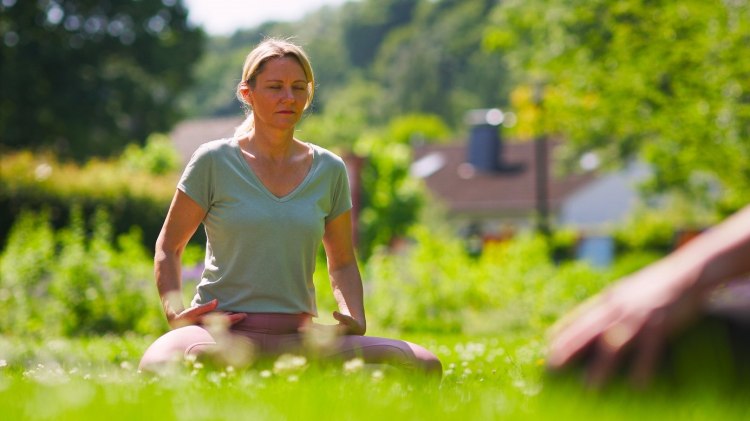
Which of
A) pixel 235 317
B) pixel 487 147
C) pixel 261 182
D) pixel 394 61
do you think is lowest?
pixel 235 317

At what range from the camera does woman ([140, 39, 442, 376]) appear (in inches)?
201

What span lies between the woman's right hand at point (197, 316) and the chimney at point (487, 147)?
5911 cm

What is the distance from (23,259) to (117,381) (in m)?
9.56

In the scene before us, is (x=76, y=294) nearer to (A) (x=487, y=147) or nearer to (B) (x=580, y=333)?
(B) (x=580, y=333)

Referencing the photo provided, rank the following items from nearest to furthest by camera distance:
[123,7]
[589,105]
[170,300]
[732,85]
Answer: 1. [170,300]
2. [732,85]
3. [589,105]
4. [123,7]

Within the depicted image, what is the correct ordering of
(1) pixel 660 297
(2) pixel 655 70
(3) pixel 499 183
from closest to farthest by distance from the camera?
(1) pixel 660 297
(2) pixel 655 70
(3) pixel 499 183

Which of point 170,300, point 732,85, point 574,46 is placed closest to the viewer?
point 170,300

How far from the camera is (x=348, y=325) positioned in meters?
5.08

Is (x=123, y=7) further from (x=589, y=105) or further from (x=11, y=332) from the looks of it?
(x=11, y=332)

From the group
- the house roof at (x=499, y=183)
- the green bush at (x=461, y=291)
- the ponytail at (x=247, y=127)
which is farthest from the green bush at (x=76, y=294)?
the house roof at (x=499, y=183)

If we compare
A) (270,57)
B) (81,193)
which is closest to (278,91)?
(270,57)

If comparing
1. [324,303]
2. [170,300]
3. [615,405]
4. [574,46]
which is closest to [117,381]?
[170,300]

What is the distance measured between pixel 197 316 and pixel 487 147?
194 ft

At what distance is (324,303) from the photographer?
14.3 metres
